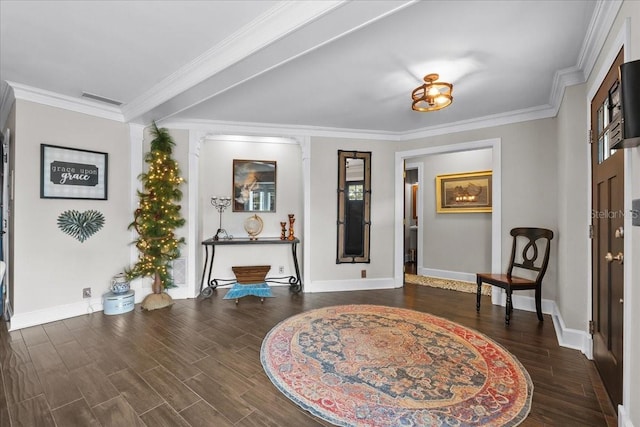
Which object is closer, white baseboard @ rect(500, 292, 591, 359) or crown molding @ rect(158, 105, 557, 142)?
white baseboard @ rect(500, 292, 591, 359)

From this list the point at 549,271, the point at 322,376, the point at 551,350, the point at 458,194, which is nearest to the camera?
the point at 322,376

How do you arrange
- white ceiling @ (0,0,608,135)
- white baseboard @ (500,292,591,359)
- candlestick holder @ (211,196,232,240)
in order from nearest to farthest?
white ceiling @ (0,0,608,135) < white baseboard @ (500,292,591,359) < candlestick holder @ (211,196,232,240)

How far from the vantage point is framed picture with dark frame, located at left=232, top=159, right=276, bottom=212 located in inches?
180

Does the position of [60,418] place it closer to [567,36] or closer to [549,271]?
[567,36]

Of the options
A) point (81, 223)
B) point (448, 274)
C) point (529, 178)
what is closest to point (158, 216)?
point (81, 223)

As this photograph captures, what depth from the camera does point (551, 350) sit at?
2.41m

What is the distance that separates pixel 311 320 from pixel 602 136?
3.06m

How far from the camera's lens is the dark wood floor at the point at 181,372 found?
1.63 metres

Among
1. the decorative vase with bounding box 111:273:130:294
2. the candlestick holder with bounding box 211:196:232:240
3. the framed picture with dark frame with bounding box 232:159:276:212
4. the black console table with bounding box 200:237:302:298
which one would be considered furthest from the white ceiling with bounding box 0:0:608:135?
the decorative vase with bounding box 111:273:130:294

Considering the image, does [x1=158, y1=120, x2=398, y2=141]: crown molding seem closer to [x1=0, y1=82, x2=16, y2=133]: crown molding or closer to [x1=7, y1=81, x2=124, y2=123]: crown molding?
[x1=7, y1=81, x2=124, y2=123]: crown molding

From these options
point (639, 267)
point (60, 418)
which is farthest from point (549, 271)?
point (60, 418)

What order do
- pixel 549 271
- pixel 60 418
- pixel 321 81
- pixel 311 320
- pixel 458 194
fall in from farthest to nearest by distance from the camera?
pixel 458 194, pixel 549 271, pixel 311 320, pixel 321 81, pixel 60 418

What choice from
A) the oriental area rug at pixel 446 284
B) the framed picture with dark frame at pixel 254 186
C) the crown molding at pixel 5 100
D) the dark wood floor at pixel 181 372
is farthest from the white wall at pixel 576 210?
the crown molding at pixel 5 100

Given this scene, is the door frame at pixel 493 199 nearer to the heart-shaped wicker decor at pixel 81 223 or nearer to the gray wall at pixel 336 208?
the gray wall at pixel 336 208
